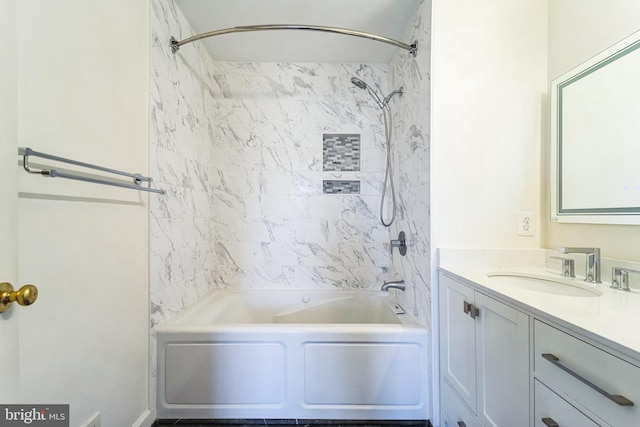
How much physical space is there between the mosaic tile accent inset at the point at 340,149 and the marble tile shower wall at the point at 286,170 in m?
0.04

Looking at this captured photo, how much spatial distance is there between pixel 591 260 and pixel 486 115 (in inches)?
33.0

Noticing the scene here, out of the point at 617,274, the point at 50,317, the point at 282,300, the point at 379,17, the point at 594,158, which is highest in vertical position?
the point at 379,17

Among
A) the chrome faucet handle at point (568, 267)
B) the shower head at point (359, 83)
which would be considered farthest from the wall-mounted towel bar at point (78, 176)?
the chrome faucet handle at point (568, 267)

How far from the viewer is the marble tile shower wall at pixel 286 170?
90.9 inches

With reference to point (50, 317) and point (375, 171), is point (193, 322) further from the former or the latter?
point (375, 171)

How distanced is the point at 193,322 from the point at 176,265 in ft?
1.24

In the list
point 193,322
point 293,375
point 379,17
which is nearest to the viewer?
point 293,375

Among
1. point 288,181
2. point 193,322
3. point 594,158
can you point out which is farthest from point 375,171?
point 193,322

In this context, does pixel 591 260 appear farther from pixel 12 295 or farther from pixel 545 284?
pixel 12 295

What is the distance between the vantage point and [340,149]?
2320 millimetres

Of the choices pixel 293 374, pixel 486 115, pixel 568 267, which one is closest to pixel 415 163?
pixel 486 115

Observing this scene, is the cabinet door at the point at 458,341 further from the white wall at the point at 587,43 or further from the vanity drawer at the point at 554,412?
the white wall at the point at 587,43

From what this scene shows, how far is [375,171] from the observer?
2.32 m

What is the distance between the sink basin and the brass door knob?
158 cm
